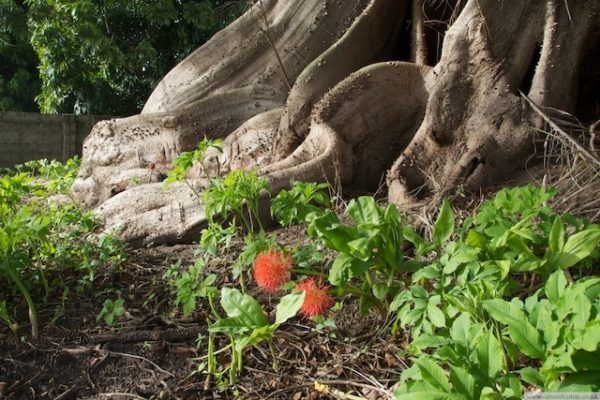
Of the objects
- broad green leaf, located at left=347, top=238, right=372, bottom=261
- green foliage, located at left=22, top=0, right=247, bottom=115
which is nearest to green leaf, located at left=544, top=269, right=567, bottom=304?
broad green leaf, located at left=347, top=238, right=372, bottom=261

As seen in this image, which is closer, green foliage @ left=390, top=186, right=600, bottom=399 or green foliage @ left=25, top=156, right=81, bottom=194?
green foliage @ left=390, top=186, right=600, bottom=399

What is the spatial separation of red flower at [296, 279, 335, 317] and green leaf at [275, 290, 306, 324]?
223 millimetres

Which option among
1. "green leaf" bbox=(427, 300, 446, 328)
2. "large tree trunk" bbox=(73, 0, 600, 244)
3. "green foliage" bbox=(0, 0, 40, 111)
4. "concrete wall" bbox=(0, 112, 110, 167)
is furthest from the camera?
"green foliage" bbox=(0, 0, 40, 111)

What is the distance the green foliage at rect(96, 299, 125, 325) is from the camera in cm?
236

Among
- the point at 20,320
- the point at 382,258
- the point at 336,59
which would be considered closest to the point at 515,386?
the point at 382,258

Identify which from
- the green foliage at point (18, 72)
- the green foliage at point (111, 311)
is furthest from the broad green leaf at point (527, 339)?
the green foliage at point (18, 72)

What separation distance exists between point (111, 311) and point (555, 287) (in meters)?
1.73

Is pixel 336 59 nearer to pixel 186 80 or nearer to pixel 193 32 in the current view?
pixel 186 80

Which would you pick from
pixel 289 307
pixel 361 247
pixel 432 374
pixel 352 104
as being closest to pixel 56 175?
pixel 352 104

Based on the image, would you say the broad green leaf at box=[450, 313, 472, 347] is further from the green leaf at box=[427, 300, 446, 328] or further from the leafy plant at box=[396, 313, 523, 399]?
the green leaf at box=[427, 300, 446, 328]

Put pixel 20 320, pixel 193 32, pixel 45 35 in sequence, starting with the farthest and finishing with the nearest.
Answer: pixel 193 32, pixel 45 35, pixel 20 320

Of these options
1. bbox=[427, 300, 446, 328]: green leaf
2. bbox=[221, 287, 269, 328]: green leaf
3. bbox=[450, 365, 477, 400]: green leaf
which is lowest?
bbox=[221, 287, 269, 328]: green leaf

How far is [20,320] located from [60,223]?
2.27 feet

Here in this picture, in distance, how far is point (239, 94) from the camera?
5.07 m
